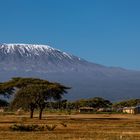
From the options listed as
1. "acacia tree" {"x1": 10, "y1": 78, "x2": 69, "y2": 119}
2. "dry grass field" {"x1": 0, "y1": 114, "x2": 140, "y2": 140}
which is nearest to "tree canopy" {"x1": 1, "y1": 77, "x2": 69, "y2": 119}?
"acacia tree" {"x1": 10, "y1": 78, "x2": 69, "y2": 119}

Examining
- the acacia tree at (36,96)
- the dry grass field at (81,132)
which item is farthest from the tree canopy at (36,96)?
the dry grass field at (81,132)

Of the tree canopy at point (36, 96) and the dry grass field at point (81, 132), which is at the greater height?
the tree canopy at point (36, 96)

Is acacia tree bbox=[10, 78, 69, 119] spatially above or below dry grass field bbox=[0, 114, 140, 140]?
above

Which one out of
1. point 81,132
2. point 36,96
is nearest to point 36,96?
point 36,96

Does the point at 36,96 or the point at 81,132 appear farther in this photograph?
the point at 36,96

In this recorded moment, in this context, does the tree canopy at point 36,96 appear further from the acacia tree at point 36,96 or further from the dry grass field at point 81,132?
the dry grass field at point 81,132

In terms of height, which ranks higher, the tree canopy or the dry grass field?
the tree canopy

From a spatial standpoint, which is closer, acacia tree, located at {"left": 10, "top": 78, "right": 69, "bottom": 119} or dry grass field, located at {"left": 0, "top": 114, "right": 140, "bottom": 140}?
dry grass field, located at {"left": 0, "top": 114, "right": 140, "bottom": 140}

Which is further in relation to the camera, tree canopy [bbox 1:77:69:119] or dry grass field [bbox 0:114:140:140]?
tree canopy [bbox 1:77:69:119]

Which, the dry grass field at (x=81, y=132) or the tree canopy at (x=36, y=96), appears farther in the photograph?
the tree canopy at (x=36, y=96)

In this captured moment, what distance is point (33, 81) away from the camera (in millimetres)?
128500

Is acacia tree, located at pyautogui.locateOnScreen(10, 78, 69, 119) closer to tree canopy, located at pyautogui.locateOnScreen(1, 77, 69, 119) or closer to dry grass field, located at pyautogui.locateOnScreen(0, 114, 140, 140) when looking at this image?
tree canopy, located at pyautogui.locateOnScreen(1, 77, 69, 119)

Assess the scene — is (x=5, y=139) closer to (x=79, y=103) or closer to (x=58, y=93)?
(x=58, y=93)

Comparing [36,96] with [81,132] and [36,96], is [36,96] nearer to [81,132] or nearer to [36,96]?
[36,96]
